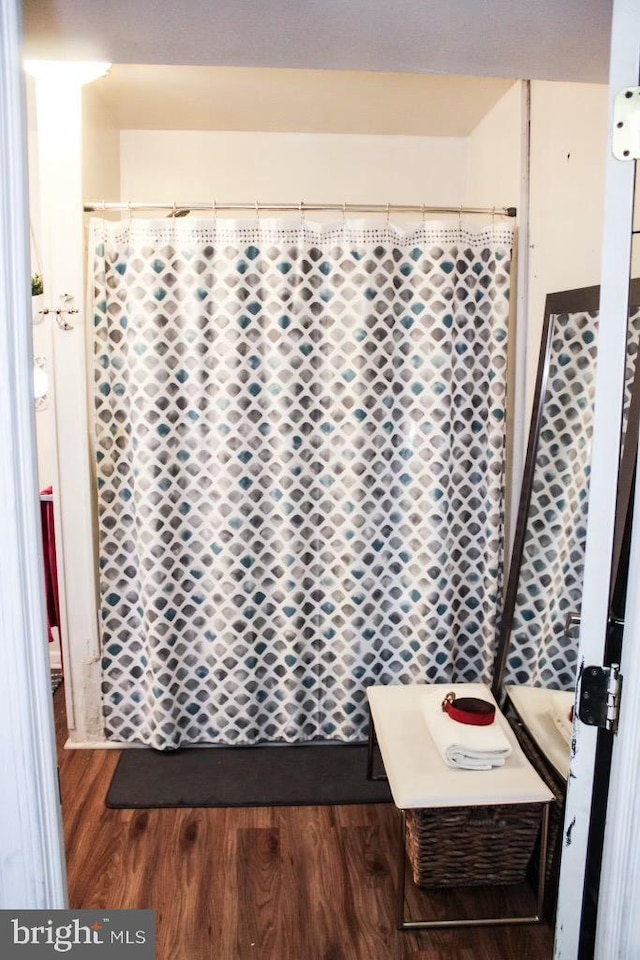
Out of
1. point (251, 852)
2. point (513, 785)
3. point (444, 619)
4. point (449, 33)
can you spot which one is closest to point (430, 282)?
point (444, 619)

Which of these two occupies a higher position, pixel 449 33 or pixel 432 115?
pixel 432 115

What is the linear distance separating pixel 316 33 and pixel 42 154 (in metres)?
1.64

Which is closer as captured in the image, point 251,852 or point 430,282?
point 251,852

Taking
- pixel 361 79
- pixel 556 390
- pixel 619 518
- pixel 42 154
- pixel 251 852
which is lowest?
pixel 251 852

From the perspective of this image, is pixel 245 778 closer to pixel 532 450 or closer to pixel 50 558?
pixel 50 558

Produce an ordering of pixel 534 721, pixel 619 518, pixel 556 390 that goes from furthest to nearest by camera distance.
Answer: pixel 556 390
pixel 534 721
pixel 619 518

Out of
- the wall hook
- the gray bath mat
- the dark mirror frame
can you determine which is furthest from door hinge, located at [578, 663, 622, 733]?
the wall hook

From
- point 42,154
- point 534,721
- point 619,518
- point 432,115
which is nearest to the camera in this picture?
point 619,518

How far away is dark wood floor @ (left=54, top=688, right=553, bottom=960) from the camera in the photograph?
1918mm

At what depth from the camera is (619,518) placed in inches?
63.2

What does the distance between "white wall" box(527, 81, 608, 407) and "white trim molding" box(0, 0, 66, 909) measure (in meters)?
1.62

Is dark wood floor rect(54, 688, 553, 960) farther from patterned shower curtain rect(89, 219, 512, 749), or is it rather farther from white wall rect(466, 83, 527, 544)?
white wall rect(466, 83, 527, 544)

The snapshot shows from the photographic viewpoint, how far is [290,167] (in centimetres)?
346

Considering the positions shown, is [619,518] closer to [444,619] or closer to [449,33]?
[449,33]
